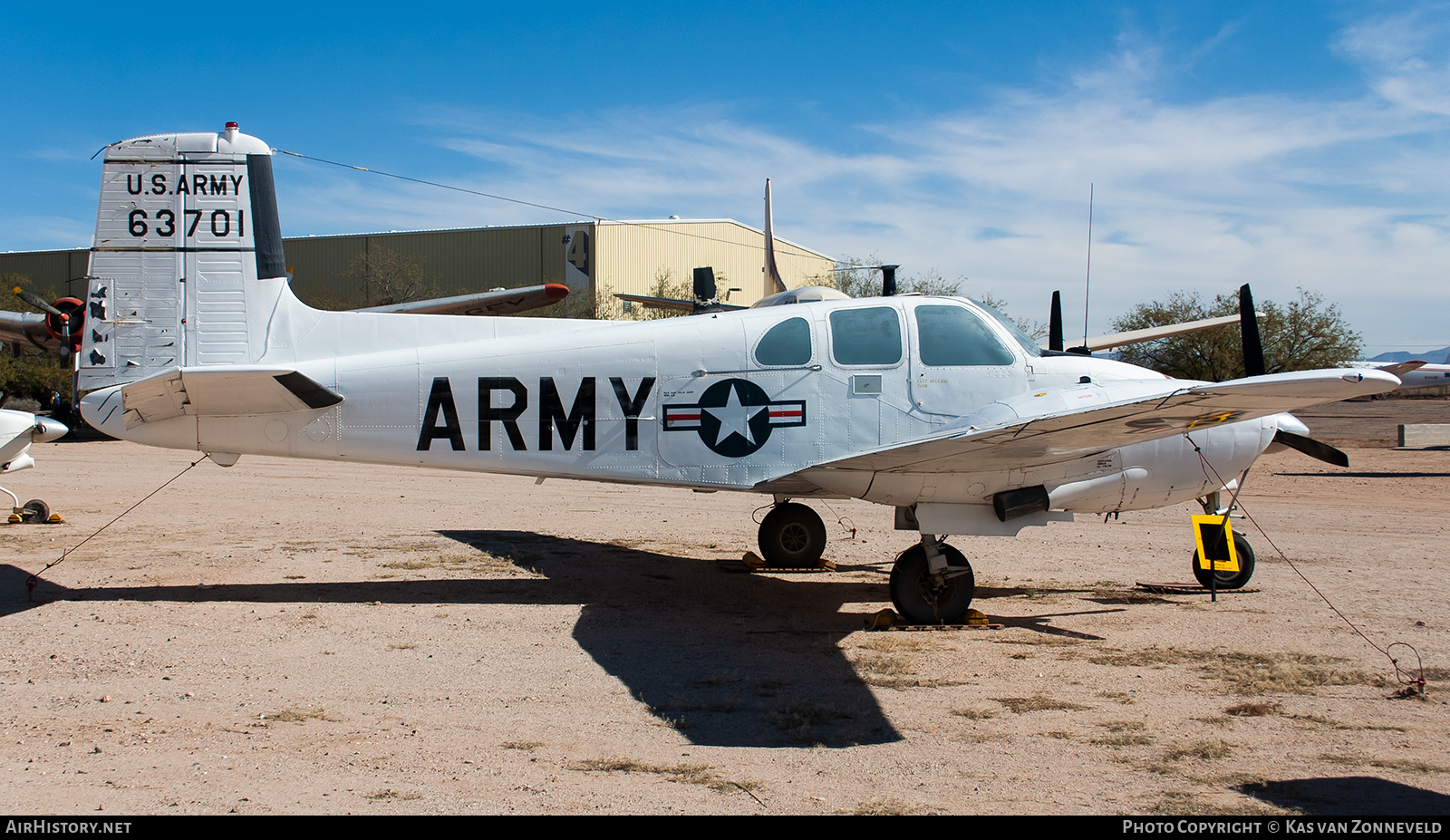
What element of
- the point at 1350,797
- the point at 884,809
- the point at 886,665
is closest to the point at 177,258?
the point at 886,665

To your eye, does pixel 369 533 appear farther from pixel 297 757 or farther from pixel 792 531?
pixel 297 757

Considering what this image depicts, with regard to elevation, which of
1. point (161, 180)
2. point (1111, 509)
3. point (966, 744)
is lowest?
point (966, 744)

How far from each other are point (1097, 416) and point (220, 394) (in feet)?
22.6

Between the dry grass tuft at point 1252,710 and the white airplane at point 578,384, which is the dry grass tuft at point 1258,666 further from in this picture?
the white airplane at point 578,384

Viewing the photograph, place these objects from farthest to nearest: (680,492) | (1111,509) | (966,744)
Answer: (680,492) → (1111,509) → (966,744)

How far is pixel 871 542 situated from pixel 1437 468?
17.6m

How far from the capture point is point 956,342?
7.59 m

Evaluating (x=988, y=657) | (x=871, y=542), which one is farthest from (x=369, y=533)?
(x=988, y=657)

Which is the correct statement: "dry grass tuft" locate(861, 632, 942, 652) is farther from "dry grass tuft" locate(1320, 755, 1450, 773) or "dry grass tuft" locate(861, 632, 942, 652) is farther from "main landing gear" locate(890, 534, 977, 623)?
"dry grass tuft" locate(1320, 755, 1450, 773)

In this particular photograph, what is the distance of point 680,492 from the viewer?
17797mm

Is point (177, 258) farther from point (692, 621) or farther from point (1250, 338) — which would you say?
point (1250, 338)

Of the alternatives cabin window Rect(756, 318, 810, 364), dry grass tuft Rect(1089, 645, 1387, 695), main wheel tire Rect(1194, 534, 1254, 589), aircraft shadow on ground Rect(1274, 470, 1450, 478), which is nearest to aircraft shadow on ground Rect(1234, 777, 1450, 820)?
dry grass tuft Rect(1089, 645, 1387, 695)

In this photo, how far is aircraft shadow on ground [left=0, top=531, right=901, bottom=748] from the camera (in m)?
5.34

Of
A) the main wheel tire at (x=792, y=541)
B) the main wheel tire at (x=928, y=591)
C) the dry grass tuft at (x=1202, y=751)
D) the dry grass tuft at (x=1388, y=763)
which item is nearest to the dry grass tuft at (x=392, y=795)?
the dry grass tuft at (x=1202, y=751)
